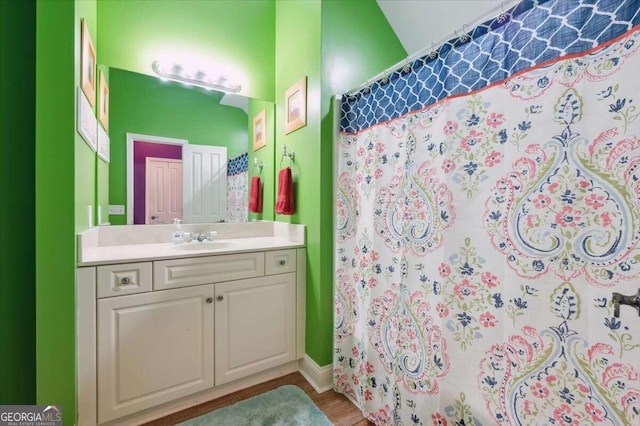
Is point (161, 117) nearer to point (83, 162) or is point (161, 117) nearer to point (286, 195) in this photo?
point (83, 162)

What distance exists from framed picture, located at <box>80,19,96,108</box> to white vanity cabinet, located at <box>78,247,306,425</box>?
889 millimetres

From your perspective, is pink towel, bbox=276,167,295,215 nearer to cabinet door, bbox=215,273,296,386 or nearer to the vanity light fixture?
cabinet door, bbox=215,273,296,386

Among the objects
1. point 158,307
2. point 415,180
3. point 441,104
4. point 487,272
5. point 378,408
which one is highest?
point 441,104

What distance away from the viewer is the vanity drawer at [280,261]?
1.77 m

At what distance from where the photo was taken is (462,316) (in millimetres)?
1059

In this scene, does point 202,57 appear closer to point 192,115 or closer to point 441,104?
point 192,115

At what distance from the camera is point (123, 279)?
4.39ft

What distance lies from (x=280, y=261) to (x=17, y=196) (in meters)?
1.28

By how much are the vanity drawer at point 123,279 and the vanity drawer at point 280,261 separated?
0.65m

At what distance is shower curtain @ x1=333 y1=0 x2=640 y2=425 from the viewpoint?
73 centimetres

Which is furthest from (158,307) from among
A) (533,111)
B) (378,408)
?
(533,111)

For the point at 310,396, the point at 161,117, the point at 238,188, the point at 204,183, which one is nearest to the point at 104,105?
the point at 161,117

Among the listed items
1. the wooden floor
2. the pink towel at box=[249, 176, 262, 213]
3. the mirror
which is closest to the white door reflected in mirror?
the mirror

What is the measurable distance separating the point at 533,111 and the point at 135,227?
2.13 meters
